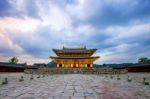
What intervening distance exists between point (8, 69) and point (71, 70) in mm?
13271

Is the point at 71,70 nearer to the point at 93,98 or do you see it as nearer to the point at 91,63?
the point at 91,63

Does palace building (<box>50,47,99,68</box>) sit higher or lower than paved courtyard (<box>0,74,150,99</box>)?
higher

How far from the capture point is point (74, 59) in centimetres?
5341

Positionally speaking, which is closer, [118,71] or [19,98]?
[19,98]

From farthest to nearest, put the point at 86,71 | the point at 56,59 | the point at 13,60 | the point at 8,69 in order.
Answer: the point at 13,60 → the point at 56,59 → the point at 86,71 → the point at 8,69

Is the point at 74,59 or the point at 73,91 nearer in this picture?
the point at 73,91

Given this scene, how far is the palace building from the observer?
52794 mm

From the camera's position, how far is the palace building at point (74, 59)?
173 feet

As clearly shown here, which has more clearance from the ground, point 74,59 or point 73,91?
point 74,59

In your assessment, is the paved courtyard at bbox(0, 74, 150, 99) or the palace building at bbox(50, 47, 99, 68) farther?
the palace building at bbox(50, 47, 99, 68)

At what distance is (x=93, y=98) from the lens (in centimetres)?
689

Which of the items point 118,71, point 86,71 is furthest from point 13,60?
point 118,71

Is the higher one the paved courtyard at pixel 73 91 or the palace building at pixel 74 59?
the palace building at pixel 74 59

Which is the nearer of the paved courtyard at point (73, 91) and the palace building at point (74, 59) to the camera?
the paved courtyard at point (73, 91)
